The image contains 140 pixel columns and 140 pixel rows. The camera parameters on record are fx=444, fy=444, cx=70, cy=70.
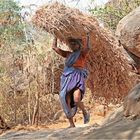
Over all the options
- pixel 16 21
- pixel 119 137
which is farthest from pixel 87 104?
pixel 119 137

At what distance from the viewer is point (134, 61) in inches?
312

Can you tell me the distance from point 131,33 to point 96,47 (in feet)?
2.77

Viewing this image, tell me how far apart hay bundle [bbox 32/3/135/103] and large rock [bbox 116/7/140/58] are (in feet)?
1.31

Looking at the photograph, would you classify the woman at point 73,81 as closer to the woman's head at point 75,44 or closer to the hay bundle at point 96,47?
the woman's head at point 75,44

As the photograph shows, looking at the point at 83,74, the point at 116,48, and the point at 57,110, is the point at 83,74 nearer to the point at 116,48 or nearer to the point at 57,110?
the point at 116,48

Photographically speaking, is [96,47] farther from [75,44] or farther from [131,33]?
[75,44]

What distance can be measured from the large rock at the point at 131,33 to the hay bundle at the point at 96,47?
0.40 meters

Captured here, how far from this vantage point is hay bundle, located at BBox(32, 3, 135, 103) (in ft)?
19.0

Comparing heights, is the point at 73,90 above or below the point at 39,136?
above

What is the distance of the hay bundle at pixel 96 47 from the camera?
19.0 ft

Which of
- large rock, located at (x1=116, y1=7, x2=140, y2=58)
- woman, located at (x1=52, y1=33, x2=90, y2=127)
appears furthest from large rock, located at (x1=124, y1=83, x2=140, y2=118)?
large rock, located at (x1=116, y1=7, x2=140, y2=58)

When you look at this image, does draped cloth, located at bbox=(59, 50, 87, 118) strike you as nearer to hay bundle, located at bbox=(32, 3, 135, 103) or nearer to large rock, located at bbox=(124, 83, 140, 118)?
hay bundle, located at bbox=(32, 3, 135, 103)

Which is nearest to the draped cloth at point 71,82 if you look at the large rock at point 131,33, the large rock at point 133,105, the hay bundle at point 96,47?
the hay bundle at point 96,47

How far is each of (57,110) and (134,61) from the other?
3.54 metres
